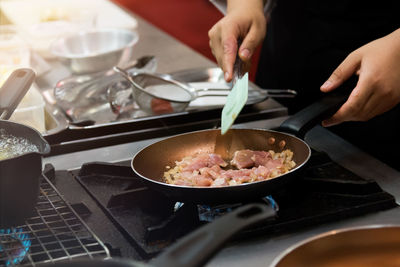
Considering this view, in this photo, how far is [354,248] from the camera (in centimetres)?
88

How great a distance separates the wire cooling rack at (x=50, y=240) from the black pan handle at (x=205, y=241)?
335 millimetres

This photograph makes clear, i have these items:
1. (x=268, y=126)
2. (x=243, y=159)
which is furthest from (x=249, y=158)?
(x=268, y=126)

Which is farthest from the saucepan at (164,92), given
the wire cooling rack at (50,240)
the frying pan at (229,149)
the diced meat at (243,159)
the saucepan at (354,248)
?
the saucepan at (354,248)

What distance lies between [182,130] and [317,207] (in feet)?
1.98

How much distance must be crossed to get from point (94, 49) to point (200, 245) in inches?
70.1

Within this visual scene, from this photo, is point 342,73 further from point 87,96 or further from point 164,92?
point 87,96

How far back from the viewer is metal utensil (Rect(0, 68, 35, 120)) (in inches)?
47.9

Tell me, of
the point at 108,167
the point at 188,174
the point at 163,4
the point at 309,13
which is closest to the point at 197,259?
the point at 188,174

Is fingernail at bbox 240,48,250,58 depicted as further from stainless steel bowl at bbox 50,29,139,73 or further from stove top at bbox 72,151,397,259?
stainless steel bowl at bbox 50,29,139,73

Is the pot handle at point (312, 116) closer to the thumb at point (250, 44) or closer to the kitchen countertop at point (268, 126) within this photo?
the kitchen countertop at point (268, 126)

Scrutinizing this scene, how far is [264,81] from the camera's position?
8.32 feet

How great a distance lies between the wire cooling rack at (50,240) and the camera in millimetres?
991

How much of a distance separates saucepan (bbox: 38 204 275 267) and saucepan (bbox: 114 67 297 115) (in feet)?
3.30

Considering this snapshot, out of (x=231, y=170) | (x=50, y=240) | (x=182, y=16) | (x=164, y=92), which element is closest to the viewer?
(x=50, y=240)
